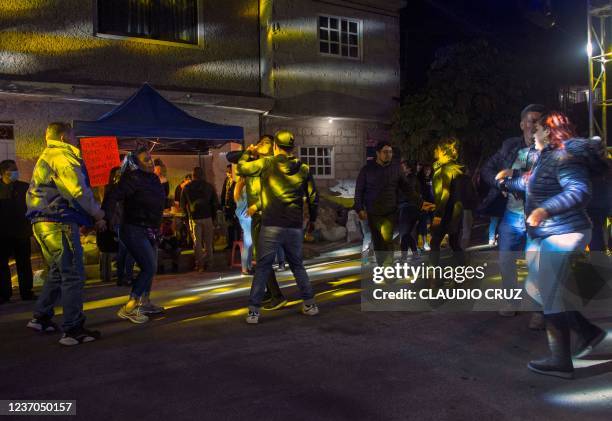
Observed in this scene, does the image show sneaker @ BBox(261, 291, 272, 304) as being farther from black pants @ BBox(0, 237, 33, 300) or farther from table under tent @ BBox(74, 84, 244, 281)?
table under tent @ BBox(74, 84, 244, 281)

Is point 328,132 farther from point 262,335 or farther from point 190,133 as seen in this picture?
point 262,335

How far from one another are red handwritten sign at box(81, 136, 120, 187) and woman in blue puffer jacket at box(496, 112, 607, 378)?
7.19m

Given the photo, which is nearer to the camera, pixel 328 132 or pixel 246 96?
pixel 246 96

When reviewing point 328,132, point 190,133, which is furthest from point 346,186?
point 190,133

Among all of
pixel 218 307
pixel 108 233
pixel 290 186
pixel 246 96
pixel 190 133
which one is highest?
pixel 246 96

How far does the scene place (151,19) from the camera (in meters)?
12.5

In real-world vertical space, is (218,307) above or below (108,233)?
below

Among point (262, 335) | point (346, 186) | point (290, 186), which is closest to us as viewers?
point (262, 335)

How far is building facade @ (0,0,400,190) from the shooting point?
1091 cm

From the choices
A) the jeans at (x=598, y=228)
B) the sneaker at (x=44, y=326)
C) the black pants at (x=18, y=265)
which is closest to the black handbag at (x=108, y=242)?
the black pants at (x=18, y=265)

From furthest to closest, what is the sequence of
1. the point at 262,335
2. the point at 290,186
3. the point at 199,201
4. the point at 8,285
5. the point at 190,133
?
1. the point at 190,133
2. the point at 199,201
3. the point at 8,285
4. the point at 290,186
5. the point at 262,335

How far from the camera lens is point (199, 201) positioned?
8875 millimetres

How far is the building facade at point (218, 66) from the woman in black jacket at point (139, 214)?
6282 mm

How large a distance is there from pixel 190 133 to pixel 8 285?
3.90 m
